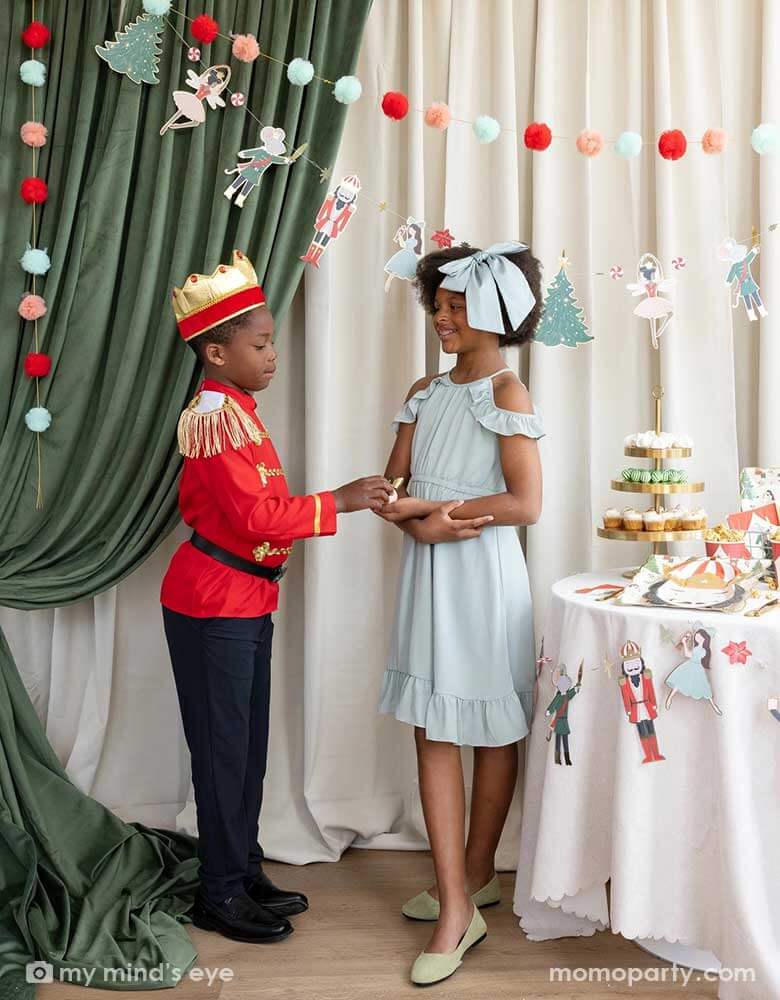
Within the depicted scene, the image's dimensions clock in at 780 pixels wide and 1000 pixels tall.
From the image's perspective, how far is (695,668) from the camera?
192cm

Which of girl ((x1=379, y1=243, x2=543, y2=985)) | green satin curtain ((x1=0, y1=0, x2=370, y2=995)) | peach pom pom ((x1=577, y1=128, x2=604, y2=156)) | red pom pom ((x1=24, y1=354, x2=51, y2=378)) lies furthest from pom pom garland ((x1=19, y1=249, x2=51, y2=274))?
peach pom pom ((x1=577, y1=128, x2=604, y2=156))

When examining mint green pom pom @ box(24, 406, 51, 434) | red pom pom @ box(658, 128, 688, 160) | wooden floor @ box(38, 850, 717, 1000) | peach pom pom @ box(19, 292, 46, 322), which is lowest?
wooden floor @ box(38, 850, 717, 1000)

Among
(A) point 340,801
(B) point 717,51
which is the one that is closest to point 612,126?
(B) point 717,51

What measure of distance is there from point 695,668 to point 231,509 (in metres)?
1.03

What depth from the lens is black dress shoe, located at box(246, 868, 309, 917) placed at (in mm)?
2447

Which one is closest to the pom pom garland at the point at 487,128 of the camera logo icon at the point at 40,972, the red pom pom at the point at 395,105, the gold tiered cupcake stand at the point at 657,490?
the red pom pom at the point at 395,105

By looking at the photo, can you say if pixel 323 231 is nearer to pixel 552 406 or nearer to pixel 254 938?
pixel 552 406

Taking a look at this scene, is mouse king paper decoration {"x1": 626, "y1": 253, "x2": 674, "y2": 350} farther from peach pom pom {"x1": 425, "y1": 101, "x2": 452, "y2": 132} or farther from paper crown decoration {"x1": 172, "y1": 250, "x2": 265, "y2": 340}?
paper crown decoration {"x1": 172, "y1": 250, "x2": 265, "y2": 340}

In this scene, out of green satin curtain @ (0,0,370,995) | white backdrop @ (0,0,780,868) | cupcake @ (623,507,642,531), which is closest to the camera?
cupcake @ (623,507,642,531)

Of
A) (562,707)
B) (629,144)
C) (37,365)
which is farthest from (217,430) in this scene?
(629,144)

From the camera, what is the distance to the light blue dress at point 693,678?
6.30ft

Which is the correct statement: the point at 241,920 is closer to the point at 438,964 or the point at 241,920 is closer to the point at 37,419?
the point at 438,964

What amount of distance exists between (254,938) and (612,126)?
233cm

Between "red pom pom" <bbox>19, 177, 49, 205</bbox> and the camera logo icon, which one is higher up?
"red pom pom" <bbox>19, 177, 49, 205</bbox>
